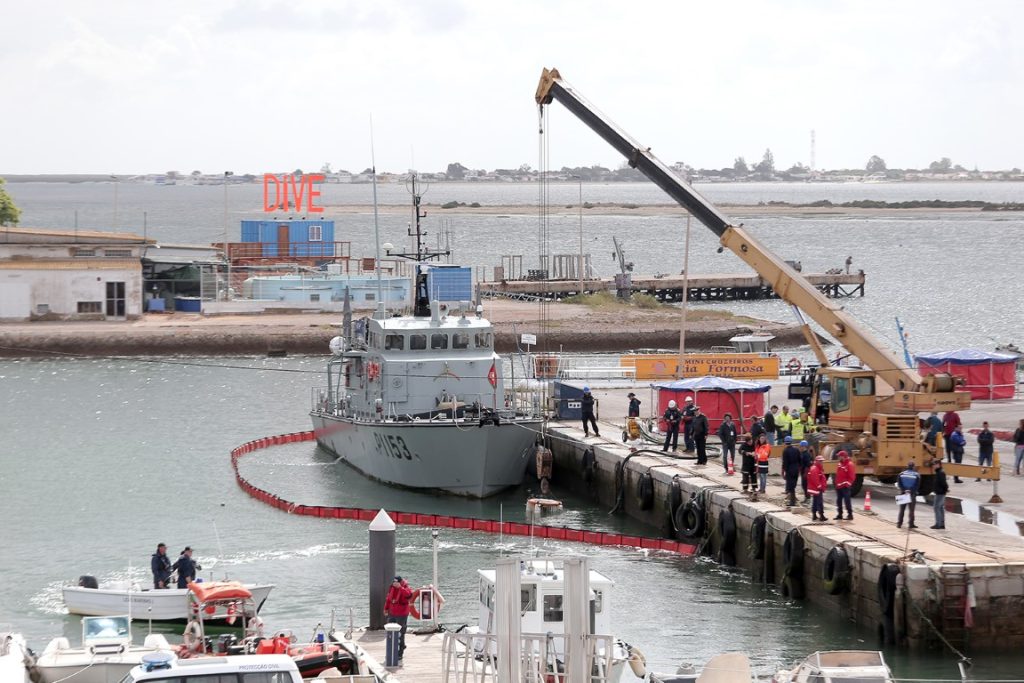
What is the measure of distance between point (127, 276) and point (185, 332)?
5645mm

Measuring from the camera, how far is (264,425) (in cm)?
5466

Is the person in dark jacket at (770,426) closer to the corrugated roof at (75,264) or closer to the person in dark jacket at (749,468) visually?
the person in dark jacket at (749,468)

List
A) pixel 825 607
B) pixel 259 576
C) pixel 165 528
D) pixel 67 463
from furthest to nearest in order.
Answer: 1. pixel 67 463
2. pixel 165 528
3. pixel 259 576
4. pixel 825 607

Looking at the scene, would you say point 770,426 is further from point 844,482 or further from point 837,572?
point 837,572

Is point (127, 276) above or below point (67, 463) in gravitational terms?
above

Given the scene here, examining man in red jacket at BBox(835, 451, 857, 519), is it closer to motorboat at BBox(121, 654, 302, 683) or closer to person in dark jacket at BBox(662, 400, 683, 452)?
person in dark jacket at BBox(662, 400, 683, 452)

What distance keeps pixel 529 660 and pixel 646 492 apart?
17.5 metres

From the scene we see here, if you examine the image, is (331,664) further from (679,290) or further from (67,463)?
(679,290)

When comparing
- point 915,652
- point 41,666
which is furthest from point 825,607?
point 41,666

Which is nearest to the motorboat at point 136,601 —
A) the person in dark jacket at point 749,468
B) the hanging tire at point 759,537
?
the hanging tire at point 759,537

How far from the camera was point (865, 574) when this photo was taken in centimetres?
2698

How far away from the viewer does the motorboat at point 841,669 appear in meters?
19.8

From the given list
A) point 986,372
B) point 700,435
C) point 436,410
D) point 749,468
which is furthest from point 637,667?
point 986,372

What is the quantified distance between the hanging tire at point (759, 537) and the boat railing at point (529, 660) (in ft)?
32.8
